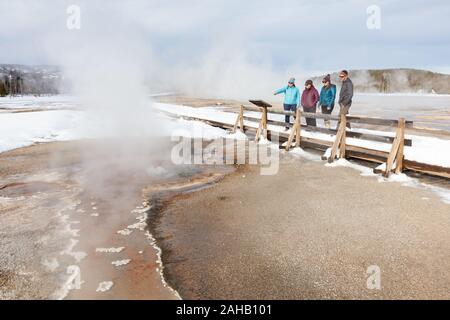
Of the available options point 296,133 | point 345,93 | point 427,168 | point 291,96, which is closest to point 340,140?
point 296,133

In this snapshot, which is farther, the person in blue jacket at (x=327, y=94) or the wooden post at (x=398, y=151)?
the person in blue jacket at (x=327, y=94)

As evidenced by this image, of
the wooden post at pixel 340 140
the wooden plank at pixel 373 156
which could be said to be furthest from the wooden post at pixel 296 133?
the wooden post at pixel 340 140

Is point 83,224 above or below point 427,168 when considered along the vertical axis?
below

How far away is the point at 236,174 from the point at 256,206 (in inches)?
90.2

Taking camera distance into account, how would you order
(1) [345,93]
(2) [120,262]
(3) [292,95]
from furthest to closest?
1. (3) [292,95]
2. (1) [345,93]
3. (2) [120,262]

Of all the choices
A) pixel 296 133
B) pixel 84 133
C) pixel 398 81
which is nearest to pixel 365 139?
pixel 296 133

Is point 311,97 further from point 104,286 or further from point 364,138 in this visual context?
point 104,286

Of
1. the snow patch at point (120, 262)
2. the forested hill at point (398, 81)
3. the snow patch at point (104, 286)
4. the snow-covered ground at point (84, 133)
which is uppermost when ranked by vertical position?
the forested hill at point (398, 81)

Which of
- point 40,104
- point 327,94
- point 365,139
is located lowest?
point 365,139

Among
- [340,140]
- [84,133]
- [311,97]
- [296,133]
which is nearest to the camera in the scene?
[340,140]

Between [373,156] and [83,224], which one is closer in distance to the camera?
[83,224]

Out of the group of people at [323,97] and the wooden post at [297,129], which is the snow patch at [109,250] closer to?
the wooden post at [297,129]

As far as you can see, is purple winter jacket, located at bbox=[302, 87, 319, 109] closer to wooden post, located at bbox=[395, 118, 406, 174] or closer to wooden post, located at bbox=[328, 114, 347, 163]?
wooden post, located at bbox=[328, 114, 347, 163]

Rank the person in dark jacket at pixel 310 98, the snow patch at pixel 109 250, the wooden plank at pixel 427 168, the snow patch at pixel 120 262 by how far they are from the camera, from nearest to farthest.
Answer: the snow patch at pixel 120 262, the snow patch at pixel 109 250, the wooden plank at pixel 427 168, the person in dark jacket at pixel 310 98
